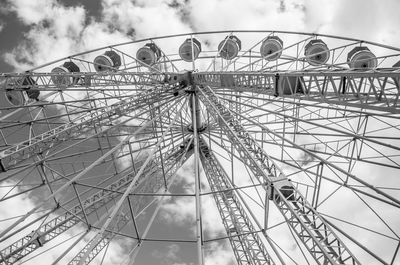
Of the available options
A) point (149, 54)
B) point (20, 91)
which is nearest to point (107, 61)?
point (149, 54)

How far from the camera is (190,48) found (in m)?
22.2

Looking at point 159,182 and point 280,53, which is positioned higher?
point 280,53

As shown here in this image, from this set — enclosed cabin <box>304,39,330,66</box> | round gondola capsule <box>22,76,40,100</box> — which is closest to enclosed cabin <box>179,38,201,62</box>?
enclosed cabin <box>304,39,330,66</box>

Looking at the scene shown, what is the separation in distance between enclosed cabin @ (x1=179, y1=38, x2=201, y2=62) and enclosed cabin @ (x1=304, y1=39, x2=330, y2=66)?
6.89m

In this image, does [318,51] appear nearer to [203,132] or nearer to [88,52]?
[203,132]

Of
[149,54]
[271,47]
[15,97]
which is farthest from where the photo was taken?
[149,54]

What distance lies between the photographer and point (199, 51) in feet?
73.3

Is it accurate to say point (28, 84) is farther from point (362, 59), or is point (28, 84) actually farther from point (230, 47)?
point (362, 59)

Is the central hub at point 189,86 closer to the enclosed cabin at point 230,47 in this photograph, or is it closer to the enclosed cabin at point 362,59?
the enclosed cabin at point 230,47

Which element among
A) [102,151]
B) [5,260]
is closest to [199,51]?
[102,151]

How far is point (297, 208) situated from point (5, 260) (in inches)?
497

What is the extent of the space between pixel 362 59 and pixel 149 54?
12.7m

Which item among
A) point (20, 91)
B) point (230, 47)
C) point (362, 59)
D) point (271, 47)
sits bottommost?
point (362, 59)

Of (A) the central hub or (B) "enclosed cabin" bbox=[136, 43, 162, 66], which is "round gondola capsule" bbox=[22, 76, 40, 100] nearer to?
(B) "enclosed cabin" bbox=[136, 43, 162, 66]
